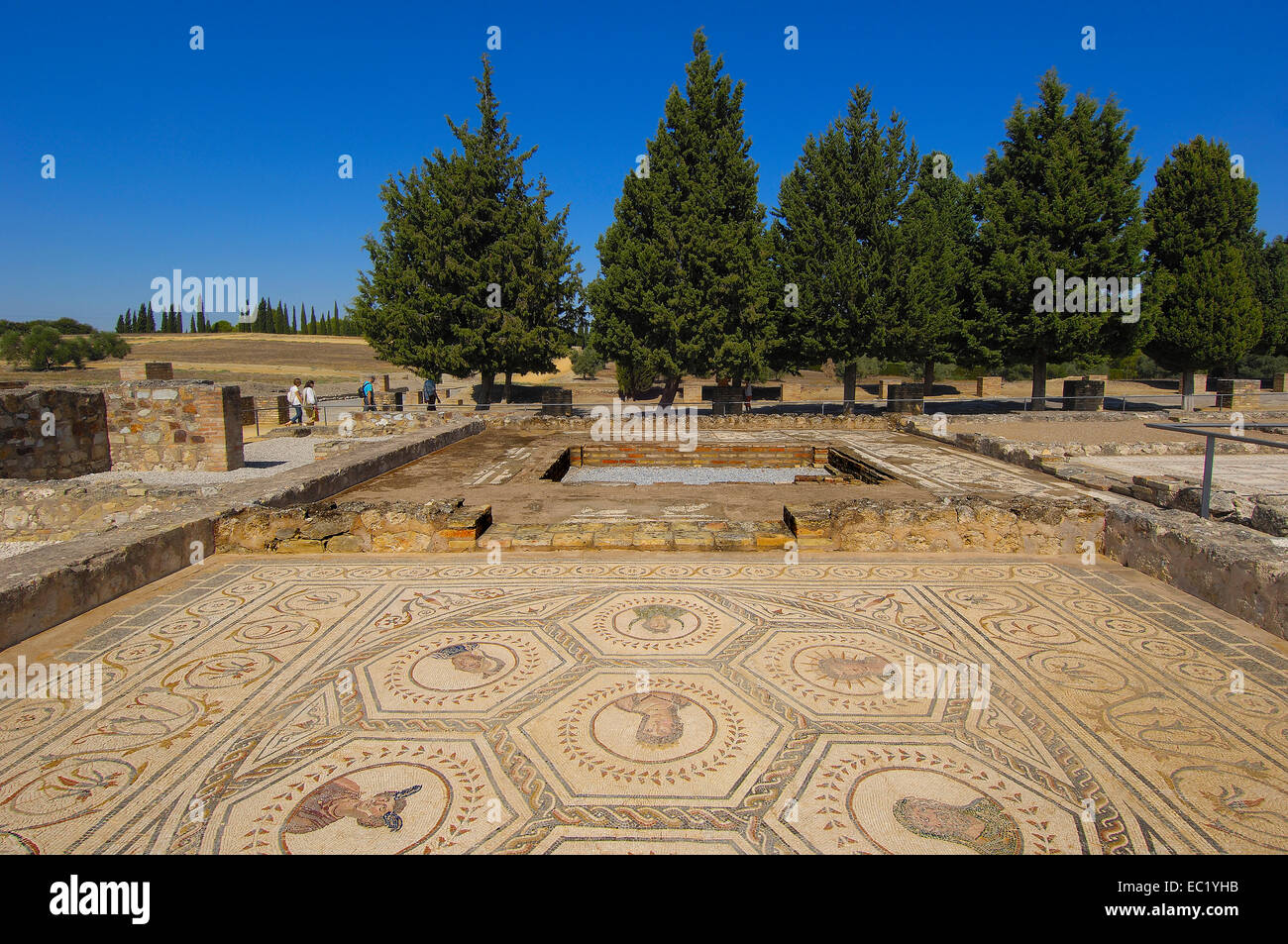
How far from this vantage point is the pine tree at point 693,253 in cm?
1855

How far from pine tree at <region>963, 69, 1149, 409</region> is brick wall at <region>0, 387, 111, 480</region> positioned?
20.6m

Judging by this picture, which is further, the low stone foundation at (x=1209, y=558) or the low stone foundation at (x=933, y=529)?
the low stone foundation at (x=933, y=529)

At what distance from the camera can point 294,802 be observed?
80.5 inches

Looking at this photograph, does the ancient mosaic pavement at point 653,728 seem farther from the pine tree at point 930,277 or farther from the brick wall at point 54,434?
the pine tree at point 930,277

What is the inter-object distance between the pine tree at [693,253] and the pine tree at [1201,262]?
11.6 meters

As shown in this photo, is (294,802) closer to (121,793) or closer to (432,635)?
(121,793)

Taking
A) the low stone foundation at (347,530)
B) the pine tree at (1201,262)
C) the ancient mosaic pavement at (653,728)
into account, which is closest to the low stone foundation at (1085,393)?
the pine tree at (1201,262)

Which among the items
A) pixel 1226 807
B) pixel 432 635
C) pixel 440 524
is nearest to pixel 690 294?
pixel 440 524

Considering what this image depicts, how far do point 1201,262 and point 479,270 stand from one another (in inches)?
842

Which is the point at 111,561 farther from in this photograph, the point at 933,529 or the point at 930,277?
the point at 930,277

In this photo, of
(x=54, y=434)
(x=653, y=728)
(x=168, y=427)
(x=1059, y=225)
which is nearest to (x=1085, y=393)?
(x=1059, y=225)

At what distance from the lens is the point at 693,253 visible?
18.6 m

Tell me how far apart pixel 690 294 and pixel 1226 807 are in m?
17.4

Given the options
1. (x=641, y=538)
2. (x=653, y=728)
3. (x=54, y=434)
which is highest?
(x=54, y=434)
